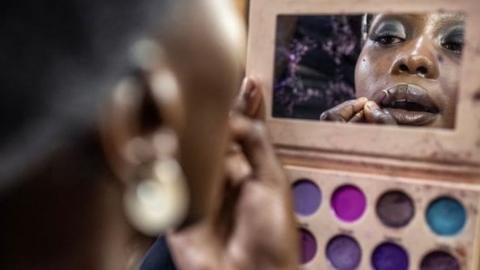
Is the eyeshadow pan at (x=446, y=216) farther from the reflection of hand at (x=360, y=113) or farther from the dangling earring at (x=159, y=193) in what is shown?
the dangling earring at (x=159, y=193)

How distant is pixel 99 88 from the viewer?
25 cm

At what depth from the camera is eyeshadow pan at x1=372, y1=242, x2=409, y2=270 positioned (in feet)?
1.37

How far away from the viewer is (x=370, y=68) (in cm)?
44

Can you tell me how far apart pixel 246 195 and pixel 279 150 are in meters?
0.04

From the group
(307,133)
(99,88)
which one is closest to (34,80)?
(99,88)

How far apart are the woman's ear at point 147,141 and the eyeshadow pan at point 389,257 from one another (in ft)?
0.63

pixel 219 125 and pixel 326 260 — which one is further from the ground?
pixel 219 125

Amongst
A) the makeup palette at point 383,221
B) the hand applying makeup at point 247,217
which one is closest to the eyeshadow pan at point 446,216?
the makeup palette at point 383,221

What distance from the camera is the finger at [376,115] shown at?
424 mm

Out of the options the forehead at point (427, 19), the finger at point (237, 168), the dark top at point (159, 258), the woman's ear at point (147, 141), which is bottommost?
the dark top at point (159, 258)

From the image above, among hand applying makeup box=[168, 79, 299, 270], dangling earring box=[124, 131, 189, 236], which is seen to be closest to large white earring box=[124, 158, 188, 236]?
dangling earring box=[124, 131, 189, 236]

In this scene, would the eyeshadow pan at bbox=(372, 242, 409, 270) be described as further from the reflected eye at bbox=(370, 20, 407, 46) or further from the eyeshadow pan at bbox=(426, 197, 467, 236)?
the reflected eye at bbox=(370, 20, 407, 46)

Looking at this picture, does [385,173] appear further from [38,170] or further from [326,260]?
[38,170]

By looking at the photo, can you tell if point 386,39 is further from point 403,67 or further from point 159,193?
point 159,193
